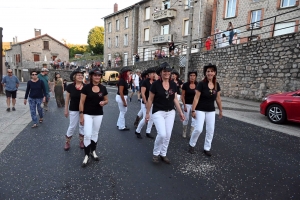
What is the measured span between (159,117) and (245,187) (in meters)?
1.69

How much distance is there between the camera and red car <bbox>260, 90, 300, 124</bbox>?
22.4 ft

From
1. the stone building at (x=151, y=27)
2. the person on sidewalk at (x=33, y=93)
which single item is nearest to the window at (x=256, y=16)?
the stone building at (x=151, y=27)

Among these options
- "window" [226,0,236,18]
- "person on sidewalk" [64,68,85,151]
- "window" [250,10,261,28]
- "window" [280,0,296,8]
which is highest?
"window" [226,0,236,18]

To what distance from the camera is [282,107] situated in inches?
283

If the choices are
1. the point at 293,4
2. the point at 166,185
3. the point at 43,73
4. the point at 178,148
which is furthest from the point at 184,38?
the point at 166,185

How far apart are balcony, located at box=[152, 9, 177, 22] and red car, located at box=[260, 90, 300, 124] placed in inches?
816

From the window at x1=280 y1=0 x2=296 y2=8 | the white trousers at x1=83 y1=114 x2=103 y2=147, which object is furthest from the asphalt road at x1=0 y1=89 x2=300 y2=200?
the window at x1=280 y1=0 x2=296 y2=8

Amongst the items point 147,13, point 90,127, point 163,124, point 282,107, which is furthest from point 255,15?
point 90,127

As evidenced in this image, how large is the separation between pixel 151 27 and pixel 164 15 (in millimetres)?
4026

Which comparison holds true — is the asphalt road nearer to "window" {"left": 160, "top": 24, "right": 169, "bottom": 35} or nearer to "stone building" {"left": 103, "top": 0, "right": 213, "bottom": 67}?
"stone building" {"left": 103, "top": 0, "right": 213, "bottom": 67}

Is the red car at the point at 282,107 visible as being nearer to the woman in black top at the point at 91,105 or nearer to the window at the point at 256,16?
the woman in black top at the point at 91,105

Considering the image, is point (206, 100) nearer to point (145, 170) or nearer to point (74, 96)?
point (145, 170)

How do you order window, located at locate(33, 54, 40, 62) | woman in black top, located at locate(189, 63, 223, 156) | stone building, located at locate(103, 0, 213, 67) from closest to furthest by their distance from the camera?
woman in black top, located at locate(189, 63, 223, 156), stone building, located at locate(103, 0, 213, 67), window, located at locate(33, 54, 40, 62)

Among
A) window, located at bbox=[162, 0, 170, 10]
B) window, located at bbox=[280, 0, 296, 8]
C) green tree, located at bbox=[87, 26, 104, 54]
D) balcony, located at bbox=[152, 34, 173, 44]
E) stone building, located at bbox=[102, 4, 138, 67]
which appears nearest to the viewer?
window, located at bbox=[280, 0, 296, 8]
